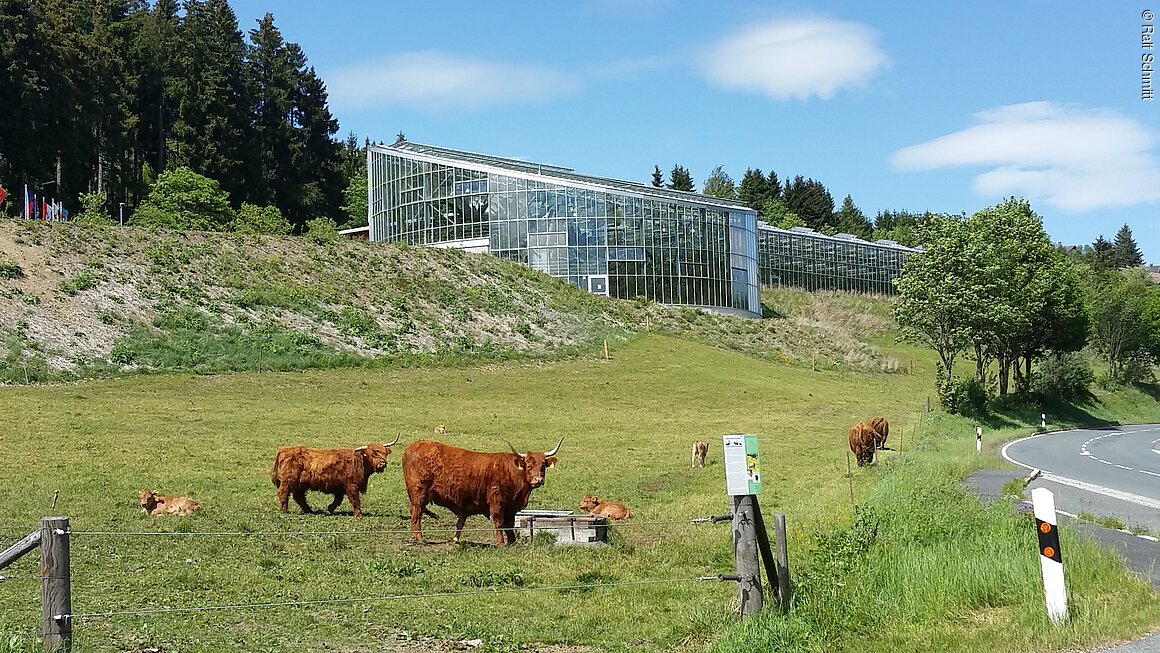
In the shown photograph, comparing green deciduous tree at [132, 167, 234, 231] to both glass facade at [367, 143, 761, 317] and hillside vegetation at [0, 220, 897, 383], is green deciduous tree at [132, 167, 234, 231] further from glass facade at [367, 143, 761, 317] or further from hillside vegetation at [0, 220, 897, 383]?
hillside vegetation at [0, 220, 897, 383]

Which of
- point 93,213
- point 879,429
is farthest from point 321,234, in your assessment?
point 879,429

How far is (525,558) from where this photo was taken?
1388 centimetres

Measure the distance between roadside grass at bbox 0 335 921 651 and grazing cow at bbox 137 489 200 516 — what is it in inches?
10.9

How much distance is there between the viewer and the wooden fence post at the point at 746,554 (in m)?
9.30

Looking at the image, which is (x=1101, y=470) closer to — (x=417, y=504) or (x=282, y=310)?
(x=417, y=504)

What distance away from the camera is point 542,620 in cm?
1066

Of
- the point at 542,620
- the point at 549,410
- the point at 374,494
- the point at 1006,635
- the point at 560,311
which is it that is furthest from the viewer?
the point at 560,311

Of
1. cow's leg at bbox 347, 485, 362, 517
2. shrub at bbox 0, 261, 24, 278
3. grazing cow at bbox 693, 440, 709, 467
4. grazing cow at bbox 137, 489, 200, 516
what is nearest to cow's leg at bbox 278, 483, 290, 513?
cow's leg at bbox 347, 485, 362, 517

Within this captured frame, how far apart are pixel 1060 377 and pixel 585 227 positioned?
30.8 metres

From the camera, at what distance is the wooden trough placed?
14711mm

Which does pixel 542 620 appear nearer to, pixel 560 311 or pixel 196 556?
pixel 196 556

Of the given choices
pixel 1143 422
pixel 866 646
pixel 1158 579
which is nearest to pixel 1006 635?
pixel 866 646

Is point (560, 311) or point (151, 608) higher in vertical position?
point (560, 311)

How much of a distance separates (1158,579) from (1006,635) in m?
3.25
